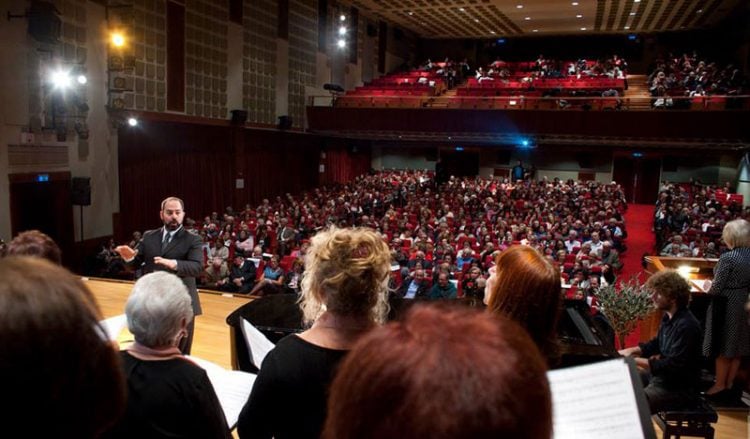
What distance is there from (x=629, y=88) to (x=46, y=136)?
17709mm

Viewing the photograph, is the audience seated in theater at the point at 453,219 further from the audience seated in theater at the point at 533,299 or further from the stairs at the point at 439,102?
the audience seated in theater at the point at 533,299

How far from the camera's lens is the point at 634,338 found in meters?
6.52

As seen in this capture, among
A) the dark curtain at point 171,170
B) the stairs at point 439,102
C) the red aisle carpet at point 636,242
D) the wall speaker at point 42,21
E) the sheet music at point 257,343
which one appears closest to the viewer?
the sheet music at point 257,343

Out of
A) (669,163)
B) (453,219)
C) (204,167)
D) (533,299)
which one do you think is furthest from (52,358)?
(669,163)

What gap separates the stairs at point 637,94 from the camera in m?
14.9

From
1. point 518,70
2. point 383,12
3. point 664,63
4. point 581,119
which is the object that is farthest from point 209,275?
point 664,63

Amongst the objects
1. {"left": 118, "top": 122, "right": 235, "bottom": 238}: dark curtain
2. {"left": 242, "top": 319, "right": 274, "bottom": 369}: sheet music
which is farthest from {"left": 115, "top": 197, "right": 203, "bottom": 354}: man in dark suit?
{"left": 118, "top": 122, "right": 235, "bottom": 238}: dark curtain

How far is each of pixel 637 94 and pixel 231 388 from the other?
1864 cm

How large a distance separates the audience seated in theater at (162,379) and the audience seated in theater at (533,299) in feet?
2.84

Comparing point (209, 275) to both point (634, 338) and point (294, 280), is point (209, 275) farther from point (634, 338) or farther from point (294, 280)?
point (634, 338)

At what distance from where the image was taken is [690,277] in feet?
19.2

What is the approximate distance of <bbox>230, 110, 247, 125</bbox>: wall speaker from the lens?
1483cm

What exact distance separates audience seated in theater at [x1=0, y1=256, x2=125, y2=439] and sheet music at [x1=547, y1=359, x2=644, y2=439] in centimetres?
99

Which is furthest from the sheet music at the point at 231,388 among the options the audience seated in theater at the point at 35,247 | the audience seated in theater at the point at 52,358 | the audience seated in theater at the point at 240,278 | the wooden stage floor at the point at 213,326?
the audience seated in theater at the point at 240,278
